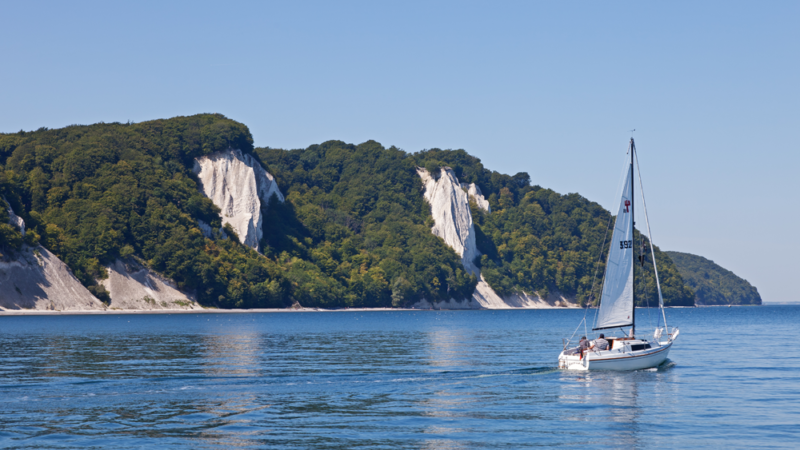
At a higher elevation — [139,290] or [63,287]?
[63,287]

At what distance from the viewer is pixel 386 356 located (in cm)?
5528

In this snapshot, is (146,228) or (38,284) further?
(146,228)

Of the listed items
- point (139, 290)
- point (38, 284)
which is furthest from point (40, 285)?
point (139, 290)

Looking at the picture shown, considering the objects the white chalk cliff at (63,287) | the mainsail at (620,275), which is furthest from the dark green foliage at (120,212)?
the mainsail at (620,275)

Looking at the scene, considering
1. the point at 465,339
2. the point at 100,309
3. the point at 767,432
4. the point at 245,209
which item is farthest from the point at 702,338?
the point at 245,209

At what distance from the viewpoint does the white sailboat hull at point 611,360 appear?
4438 centimetres

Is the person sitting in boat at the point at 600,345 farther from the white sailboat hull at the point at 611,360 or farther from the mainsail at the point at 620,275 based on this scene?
the mainsail at the point at 620,275

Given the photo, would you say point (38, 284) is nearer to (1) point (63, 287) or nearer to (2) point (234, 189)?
(1) point (63, 287)

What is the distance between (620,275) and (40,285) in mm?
107771

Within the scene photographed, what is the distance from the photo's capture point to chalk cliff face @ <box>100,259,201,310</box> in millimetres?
138000

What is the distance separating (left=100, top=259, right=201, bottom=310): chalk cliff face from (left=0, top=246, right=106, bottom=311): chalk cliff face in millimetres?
5130

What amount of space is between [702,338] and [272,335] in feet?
151

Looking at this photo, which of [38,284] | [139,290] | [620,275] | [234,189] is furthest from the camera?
[234,189]

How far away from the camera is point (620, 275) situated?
4534 centimetres
